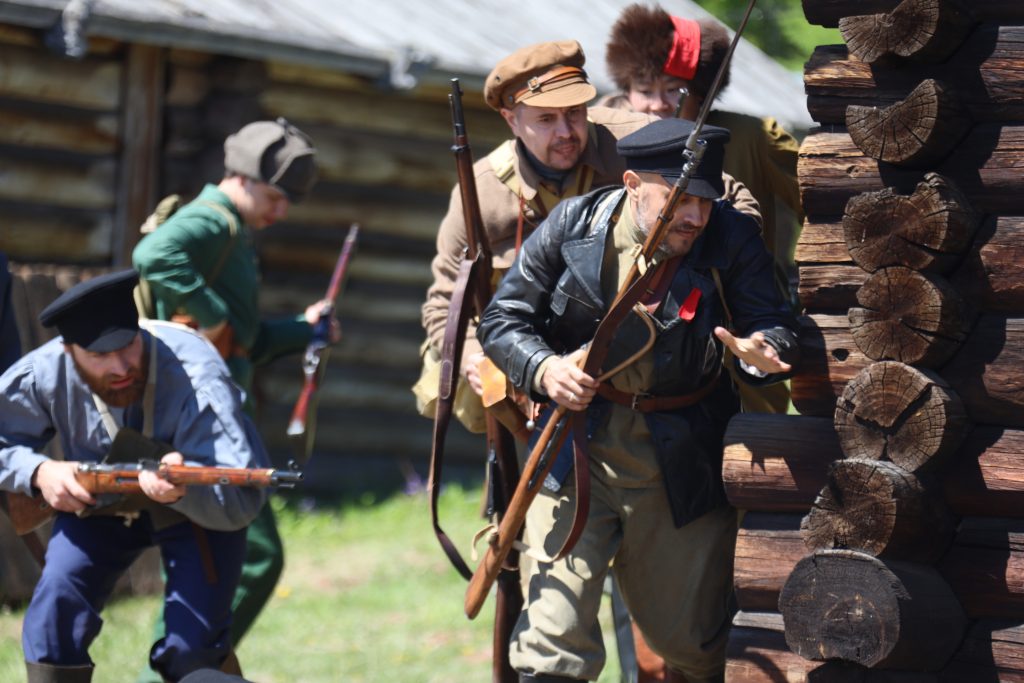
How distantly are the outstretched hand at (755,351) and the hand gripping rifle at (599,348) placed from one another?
0.94 ft

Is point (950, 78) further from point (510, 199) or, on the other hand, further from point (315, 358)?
point (315, 358)

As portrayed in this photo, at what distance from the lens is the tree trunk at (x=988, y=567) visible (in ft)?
15.3

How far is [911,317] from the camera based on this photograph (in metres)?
4.61

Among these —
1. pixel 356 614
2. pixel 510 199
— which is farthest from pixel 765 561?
pixel 356 614

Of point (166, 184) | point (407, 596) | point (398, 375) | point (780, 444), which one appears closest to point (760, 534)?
point (780, 444)

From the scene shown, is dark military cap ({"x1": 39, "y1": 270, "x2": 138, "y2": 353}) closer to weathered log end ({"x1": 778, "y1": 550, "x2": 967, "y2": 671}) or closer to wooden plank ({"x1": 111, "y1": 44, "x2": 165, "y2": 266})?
weathered log end ({"x1": 778, "y1": 550, "x2": 967, "y2": 671})

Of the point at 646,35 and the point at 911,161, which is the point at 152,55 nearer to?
the point at 646,35

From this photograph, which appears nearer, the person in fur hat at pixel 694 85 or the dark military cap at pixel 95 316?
the dark military cap at pixel 95 316

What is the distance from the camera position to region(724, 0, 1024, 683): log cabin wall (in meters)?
4.58

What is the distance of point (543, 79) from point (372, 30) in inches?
201

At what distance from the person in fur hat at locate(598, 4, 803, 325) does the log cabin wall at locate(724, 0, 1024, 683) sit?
1.03m

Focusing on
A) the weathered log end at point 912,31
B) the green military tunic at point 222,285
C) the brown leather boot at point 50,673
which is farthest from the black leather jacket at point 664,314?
the green military tunic at point 222,285

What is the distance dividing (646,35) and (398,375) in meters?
5.58

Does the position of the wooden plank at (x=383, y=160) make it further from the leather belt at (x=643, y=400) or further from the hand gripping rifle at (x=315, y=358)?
the leather belt at (x=643, y=400)
